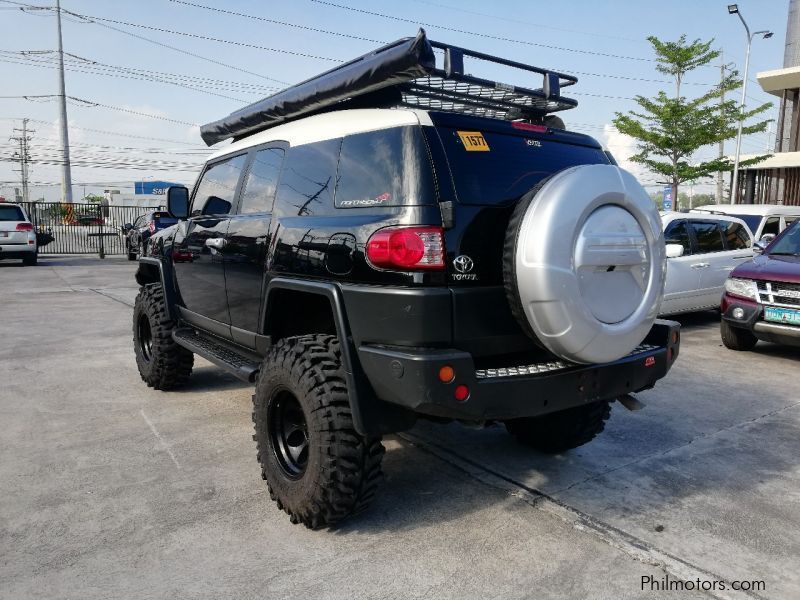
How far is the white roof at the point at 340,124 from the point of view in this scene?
278 cm

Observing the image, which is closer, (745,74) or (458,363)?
(458,363)

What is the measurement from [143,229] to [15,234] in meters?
3.90

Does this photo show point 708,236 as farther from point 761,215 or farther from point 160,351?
point 160,351

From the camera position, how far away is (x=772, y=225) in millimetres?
11422

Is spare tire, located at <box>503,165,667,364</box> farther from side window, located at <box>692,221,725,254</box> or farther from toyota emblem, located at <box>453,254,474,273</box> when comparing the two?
side window, located at <box>692,221,725,254</box>

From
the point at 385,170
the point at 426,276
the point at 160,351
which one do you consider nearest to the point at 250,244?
the point at 385,170

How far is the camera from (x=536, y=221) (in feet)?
8.41

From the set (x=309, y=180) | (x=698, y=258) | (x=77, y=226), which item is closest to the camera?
(x=309, y=180)

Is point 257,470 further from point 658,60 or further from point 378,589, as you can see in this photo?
point 658,60

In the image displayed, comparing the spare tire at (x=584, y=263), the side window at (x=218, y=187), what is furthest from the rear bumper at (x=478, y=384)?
the side window at (x=218, y=187)

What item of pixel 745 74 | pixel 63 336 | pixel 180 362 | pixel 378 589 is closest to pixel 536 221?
pixel 378 589

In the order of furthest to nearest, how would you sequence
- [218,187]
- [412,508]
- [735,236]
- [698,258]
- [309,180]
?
1. [735,236]
2. [698,258]
3. [218,187]
4. [309,180]
5. [412,508]

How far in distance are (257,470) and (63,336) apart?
526 cm

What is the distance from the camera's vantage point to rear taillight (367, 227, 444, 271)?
2562 mm
